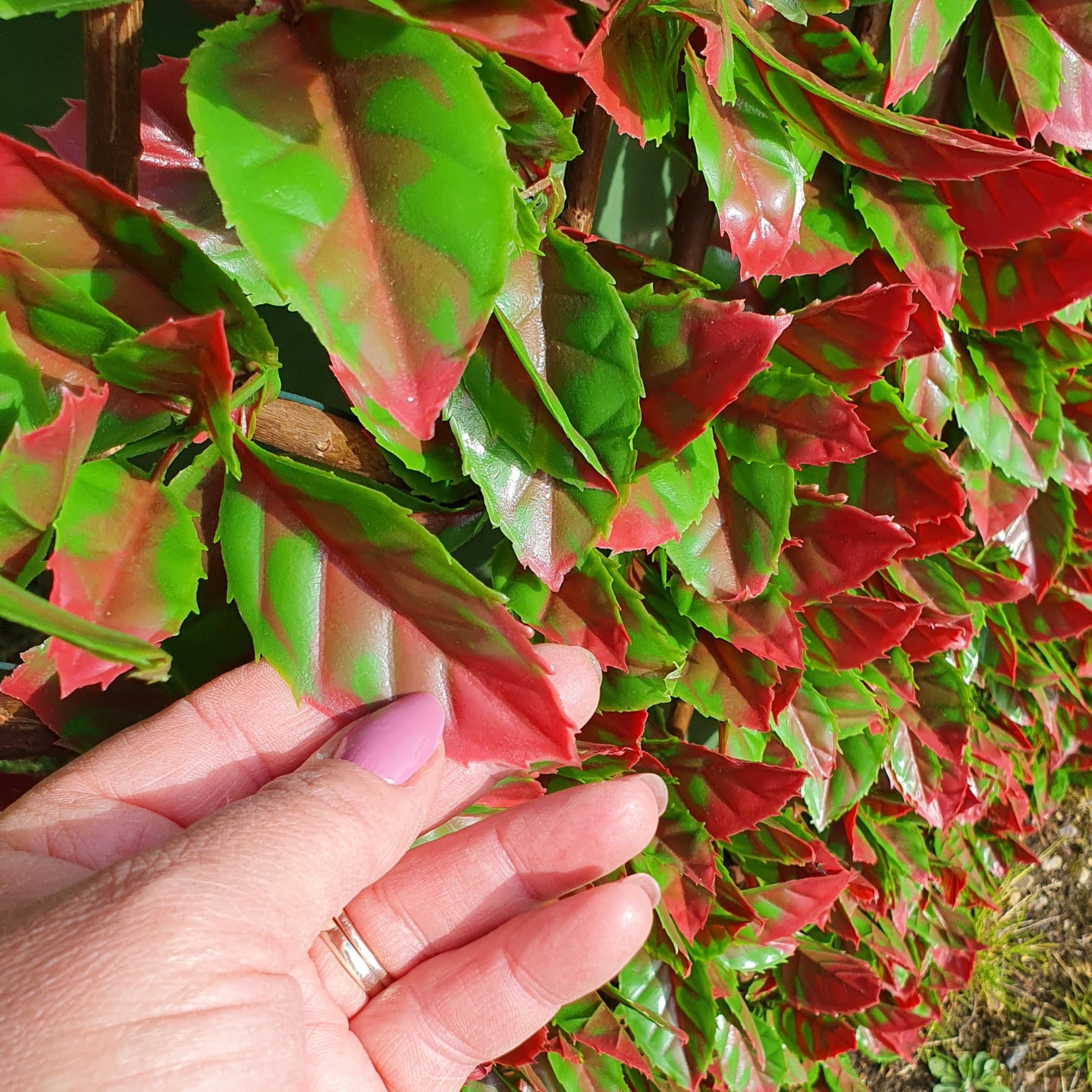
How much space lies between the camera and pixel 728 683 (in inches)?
33.8

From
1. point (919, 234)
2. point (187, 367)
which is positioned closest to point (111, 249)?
point (187, 367)

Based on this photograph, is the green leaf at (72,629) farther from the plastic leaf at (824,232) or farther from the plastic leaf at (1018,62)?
the plastic leaf at (1018,62)

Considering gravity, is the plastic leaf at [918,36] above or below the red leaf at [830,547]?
above

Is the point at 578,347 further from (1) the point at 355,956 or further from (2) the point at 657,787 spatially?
(1) the point at 355,956

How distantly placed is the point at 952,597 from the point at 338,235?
34.4 inches

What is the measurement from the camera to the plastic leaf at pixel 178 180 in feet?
1.69

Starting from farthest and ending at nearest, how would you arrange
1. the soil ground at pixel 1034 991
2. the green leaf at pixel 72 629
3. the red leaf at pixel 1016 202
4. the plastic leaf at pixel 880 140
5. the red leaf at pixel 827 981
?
the soil ground at pixel 1034 991, the red leaf at pixel 827 981, the red leaf at pixel 1016 202, the plastic leaf at pixel 880 140, the green leaf at pixel 72 629

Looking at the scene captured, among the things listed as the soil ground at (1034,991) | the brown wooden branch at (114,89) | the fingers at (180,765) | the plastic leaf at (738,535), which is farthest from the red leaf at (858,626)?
the soil ground at (1034,991)

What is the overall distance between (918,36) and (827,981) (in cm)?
117

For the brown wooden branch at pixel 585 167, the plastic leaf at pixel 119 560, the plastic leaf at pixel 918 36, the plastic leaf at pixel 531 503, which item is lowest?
the plastic leaf at pixel 531 503

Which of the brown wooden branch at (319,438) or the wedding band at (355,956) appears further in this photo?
the wedding band at (355,956)

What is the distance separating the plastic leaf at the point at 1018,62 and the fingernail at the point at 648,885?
2.14 feet

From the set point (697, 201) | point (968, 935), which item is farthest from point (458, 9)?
point (968, 935)

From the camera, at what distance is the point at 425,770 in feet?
1.94
